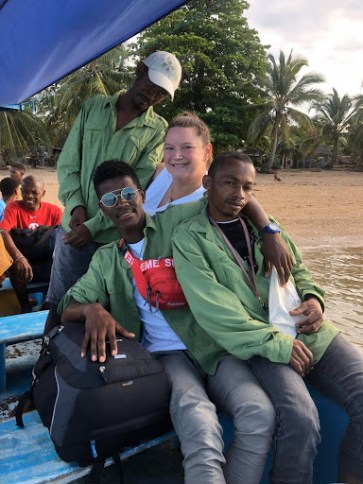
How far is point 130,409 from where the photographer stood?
2.02 m

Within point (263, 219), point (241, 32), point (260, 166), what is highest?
point (241, 32)

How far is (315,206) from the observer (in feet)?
60.1

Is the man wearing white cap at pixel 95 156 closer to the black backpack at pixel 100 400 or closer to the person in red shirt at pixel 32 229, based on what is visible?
the black backpack at pixel 100 400

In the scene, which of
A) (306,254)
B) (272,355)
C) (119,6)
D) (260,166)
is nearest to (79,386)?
(272,355)

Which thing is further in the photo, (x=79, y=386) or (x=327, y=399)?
(x=327, y=399)

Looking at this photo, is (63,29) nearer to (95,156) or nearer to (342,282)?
(95,156)

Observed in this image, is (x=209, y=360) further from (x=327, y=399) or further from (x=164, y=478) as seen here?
(x=164, y=478)

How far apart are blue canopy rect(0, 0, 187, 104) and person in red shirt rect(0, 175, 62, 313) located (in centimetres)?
113

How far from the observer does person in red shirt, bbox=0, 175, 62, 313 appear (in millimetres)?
4516

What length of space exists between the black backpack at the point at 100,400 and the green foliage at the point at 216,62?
2546 cm

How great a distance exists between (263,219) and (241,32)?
29.0m

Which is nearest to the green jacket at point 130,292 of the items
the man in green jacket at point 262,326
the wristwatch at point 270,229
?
the man in green jacket at point 262,326

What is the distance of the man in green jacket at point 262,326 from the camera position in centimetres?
199

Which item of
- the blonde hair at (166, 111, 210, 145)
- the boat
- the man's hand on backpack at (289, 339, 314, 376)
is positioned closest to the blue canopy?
the boat
